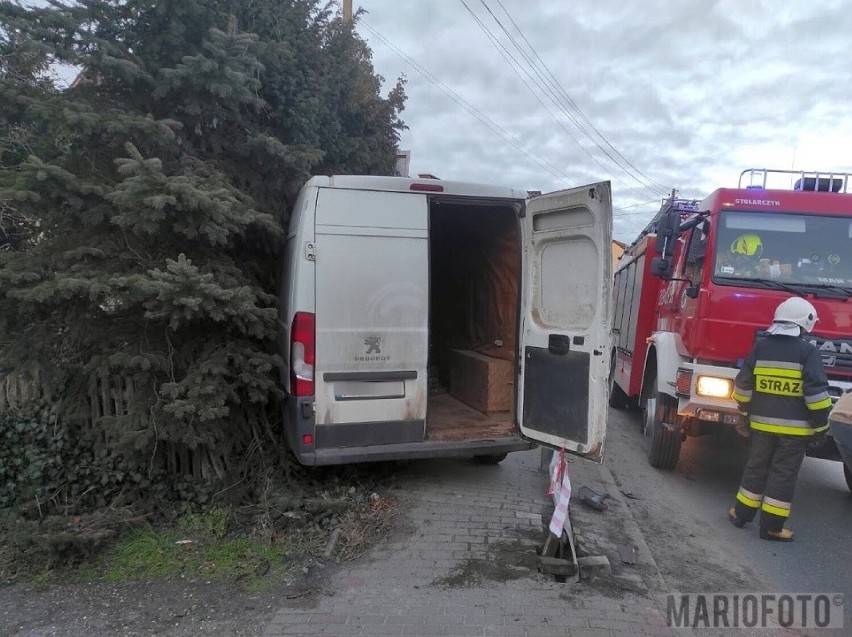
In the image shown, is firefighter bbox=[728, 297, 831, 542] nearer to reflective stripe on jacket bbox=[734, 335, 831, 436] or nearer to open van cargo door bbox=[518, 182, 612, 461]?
reflective stripe on jacket bbox=[734, 335, 831, 436]

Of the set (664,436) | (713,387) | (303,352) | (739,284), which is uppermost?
(739,284)

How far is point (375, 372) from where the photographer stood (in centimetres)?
443

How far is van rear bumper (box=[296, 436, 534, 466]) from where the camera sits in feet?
14.3

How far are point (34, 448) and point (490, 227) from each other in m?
4.41

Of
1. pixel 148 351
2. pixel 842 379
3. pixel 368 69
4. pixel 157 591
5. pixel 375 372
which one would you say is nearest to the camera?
pixel 157 591

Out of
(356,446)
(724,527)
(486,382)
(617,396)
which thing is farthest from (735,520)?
(617,396)

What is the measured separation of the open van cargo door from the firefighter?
146cm

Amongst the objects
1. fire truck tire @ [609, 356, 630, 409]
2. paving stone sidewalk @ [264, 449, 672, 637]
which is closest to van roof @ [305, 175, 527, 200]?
paving stone sidewalk @ [264, 449, 672, 637]

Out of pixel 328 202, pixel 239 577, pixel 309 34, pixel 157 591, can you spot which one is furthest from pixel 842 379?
pixel 309 34

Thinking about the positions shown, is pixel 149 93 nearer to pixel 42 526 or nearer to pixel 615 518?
pixel 42 526

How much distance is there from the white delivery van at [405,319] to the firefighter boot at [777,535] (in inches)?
65.6

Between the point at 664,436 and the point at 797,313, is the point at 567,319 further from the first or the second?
the point at 664,436

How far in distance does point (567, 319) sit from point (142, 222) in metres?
3.12

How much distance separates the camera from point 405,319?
14.7 ft
